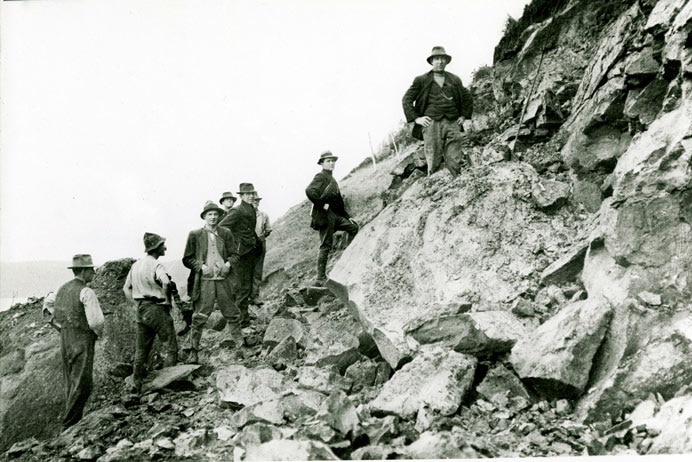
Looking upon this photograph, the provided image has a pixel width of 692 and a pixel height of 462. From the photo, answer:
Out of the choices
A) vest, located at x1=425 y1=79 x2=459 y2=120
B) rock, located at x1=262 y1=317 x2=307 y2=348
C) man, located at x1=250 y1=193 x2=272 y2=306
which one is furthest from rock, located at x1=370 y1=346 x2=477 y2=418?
man, located at x1=250 y1=193 x2=272 y2=306

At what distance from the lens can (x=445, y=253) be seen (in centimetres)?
587

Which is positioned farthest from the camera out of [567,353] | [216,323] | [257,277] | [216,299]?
[257,277]

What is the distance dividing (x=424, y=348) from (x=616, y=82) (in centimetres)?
357

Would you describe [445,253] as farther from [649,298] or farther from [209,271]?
[209,271]

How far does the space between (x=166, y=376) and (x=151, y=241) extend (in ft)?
4.96

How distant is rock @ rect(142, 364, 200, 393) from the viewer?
588 centimetres

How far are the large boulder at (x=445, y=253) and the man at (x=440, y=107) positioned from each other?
17.7 inches

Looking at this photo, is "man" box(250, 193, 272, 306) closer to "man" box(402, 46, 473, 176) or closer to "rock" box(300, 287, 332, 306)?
"rock" box(300, 287, 332, 306)

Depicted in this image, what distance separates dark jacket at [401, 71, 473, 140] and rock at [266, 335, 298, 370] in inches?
123

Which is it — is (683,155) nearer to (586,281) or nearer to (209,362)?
(586,281)

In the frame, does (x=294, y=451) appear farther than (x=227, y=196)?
No

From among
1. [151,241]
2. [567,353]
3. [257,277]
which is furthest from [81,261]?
[567,353]

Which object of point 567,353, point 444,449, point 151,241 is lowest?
point 444,449

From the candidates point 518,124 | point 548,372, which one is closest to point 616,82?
point 518,124
